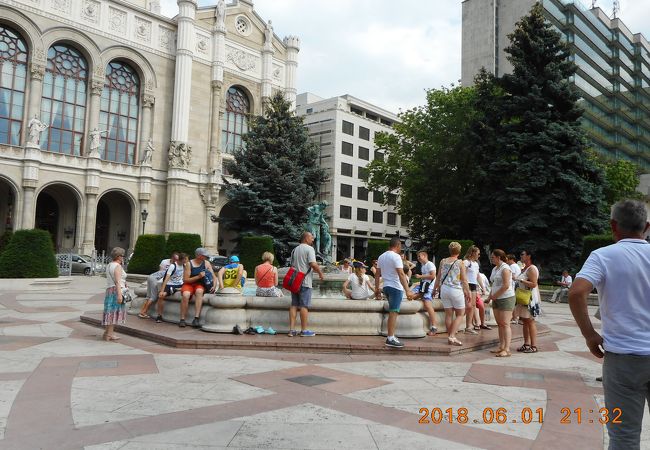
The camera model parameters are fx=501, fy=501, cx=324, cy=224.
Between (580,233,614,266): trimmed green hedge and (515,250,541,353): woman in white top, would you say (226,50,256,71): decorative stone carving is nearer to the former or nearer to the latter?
(580,233,614,266): trimmed green hedge

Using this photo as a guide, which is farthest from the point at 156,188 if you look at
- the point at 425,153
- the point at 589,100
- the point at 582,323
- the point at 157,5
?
the point at 589,100

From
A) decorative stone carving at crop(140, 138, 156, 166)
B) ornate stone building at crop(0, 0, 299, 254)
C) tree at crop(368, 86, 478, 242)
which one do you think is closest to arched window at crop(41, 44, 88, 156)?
ornate stone building at crop(0, 0, 299, 254)

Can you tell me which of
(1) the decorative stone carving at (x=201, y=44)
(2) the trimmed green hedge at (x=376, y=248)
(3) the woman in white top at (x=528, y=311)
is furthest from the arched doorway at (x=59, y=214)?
(3) the woman in white top at (x=528, y=311)

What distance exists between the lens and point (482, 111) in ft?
99.4

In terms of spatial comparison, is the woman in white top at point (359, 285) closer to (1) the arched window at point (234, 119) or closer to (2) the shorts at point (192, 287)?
(2) the shorts at point (192, 287)

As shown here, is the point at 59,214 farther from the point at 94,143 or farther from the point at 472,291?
the point at 472,291

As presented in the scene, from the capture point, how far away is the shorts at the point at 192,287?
994 cm

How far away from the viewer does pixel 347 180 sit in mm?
60906

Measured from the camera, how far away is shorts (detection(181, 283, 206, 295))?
9.94 m

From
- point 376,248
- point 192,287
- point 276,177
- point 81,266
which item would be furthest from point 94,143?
point 192,287

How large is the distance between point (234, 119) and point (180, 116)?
233 inches

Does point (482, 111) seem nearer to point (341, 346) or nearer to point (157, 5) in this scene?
point (341, 346)

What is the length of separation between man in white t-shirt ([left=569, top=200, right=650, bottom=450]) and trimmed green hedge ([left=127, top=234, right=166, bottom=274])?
88.6 feet

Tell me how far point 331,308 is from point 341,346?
1.19 m
